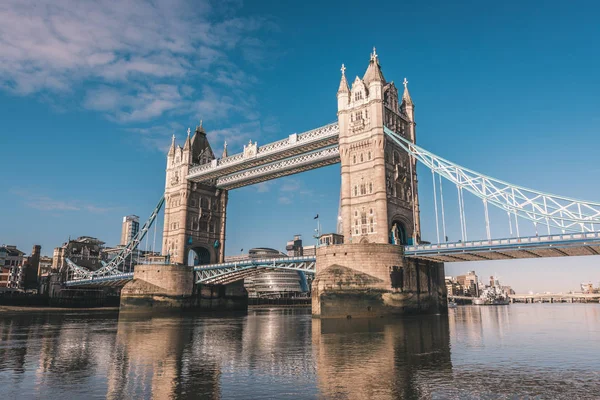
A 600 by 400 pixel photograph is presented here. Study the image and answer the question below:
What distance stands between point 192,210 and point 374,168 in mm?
40843

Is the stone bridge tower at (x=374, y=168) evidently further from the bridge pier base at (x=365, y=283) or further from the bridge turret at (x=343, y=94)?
the bridge pier base at (x=365, y=283)

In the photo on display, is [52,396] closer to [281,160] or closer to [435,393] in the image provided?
[435,393]

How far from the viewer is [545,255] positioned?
4475 centimetres

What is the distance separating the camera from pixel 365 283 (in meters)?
45.3

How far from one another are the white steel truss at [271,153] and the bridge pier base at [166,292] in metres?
17.9

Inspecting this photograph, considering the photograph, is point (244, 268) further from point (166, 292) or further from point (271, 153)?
point (271, 153)

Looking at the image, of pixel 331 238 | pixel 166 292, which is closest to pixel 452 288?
pixel 166 292

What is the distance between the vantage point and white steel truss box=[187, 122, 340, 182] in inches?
2433

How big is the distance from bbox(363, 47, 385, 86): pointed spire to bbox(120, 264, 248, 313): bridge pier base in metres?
43.3

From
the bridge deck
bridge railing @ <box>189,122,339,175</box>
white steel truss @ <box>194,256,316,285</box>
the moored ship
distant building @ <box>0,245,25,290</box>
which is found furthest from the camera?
the moored ship

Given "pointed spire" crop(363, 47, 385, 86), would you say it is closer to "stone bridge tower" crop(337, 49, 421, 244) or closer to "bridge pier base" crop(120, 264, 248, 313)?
"stone bridge tower" crop(337, 49, 421, 244)

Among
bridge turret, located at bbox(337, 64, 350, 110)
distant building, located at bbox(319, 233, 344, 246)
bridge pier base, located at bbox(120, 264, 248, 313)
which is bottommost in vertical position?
bridge pier base, located at bbox(120, 264, 248, 313)

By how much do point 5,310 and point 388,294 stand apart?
6203 cm

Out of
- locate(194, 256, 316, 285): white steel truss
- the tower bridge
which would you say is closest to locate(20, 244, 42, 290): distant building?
the tower bridge
